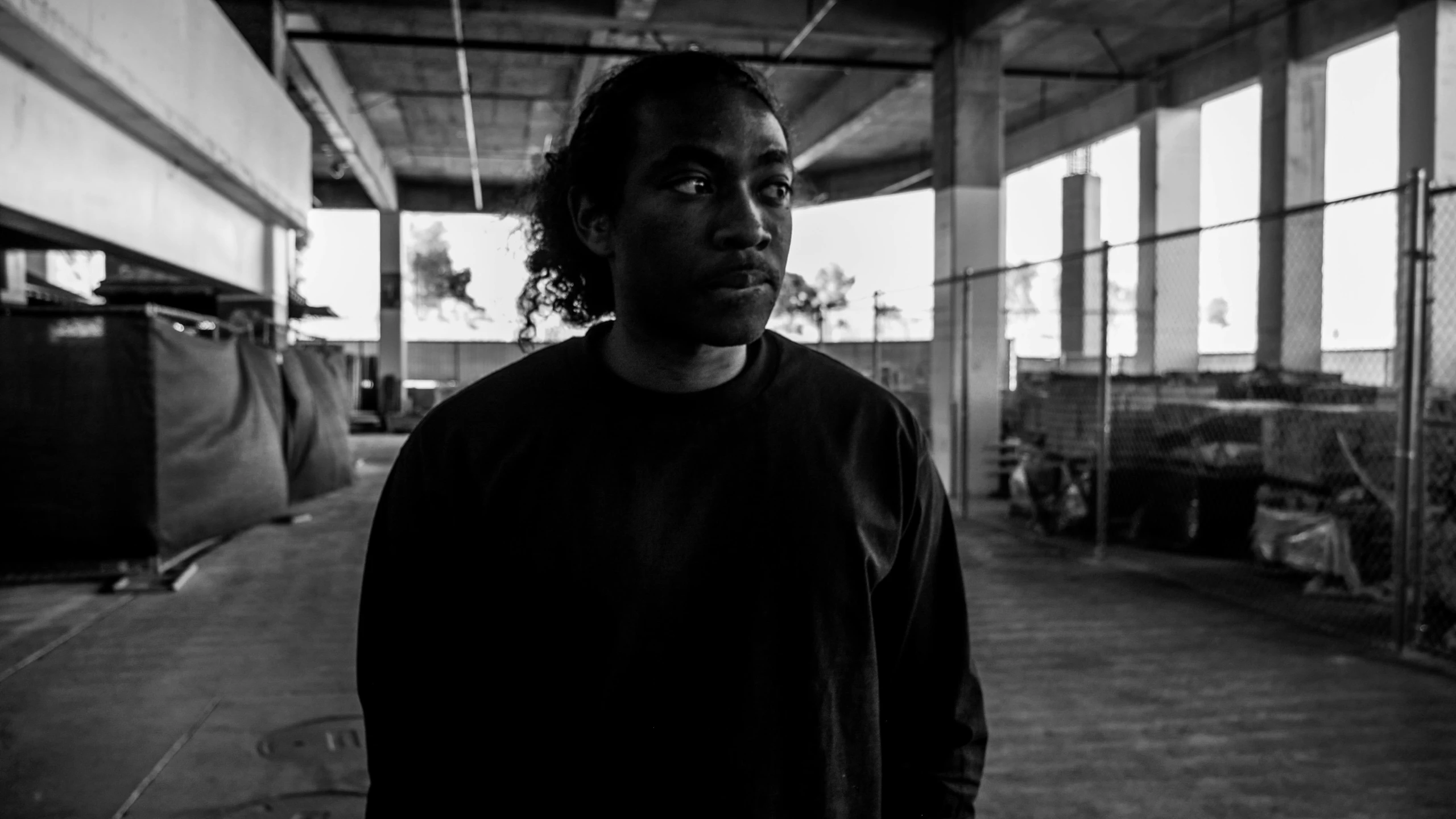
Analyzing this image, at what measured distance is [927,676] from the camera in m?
1.56

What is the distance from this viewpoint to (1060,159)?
83.9ft

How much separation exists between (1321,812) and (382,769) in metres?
3.24

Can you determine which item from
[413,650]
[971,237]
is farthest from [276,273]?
[413,650]

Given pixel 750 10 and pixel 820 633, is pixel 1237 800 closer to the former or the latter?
pixel 820 633

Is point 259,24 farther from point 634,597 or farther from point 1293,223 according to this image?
point 634,597

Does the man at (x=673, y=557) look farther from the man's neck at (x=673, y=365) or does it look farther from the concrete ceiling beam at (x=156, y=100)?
the concrete ceiling beam at (x=156, y=100)

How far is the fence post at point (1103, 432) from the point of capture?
7.97 meters

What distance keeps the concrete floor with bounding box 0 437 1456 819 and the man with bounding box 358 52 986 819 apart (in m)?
2.35

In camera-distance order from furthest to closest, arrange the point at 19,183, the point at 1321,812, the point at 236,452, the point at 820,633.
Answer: the point at 236,452, the point at 19,183, the point at 1321,812, the point at 820,633

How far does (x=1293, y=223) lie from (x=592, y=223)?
1316 cm

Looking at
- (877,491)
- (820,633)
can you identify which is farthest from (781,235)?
(820,633)

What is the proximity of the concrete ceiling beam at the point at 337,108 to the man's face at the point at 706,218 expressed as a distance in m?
13.2

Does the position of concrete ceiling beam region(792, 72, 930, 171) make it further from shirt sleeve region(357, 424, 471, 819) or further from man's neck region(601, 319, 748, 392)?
shirt sleeve region(357, 424, 471, 819)

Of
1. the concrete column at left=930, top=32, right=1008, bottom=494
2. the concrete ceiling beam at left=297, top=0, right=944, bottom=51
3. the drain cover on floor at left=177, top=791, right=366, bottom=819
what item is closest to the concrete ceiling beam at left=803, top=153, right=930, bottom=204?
the concrete column at left=930, top=32, right=1008, bottom=494
